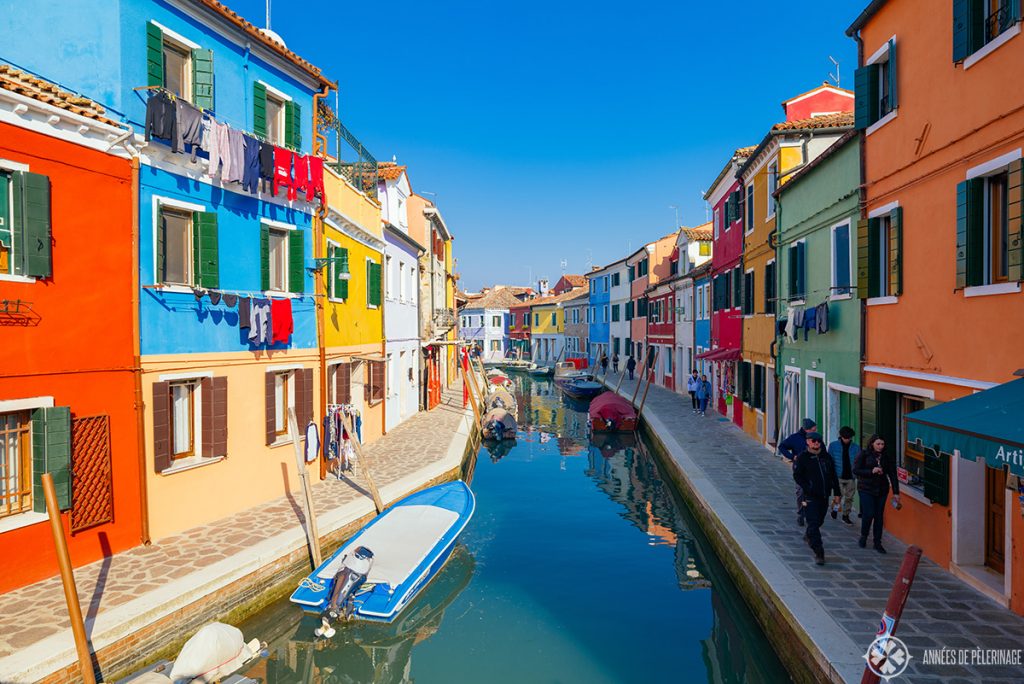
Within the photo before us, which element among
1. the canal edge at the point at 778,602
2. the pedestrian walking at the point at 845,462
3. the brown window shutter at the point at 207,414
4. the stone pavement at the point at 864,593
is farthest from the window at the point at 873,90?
the brown window shutter at the point at 207,414

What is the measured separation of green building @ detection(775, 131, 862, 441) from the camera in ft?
39.4

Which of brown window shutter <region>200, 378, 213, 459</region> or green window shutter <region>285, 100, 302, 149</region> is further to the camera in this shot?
green window shutter <region>285, 100, 302, 149</region>

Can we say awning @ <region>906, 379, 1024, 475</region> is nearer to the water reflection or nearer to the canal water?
the canal water

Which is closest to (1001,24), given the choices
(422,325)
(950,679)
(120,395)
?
(950,679)


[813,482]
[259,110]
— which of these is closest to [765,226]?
[813,482]

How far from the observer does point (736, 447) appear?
60.8 ft

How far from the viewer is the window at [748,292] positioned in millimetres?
20578

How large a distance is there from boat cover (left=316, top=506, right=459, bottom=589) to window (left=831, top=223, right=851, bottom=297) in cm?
874

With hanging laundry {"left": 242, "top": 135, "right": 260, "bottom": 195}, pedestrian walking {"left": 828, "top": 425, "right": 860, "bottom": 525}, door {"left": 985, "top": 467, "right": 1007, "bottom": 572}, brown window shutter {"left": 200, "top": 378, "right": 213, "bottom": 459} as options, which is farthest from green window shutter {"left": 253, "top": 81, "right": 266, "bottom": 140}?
door {"left": 985, "top": 467, "right": 1007, "bottom": 572}

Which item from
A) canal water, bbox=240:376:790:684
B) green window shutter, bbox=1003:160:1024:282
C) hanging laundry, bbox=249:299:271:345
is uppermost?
green window shutter, bbox=1003:160:1024:282

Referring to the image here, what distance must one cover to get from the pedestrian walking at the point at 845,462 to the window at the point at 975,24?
18.3ft

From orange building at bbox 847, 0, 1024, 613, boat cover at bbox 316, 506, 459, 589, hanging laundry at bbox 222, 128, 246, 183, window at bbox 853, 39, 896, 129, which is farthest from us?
hanging laundry at bbox 222, 128, 246, 183

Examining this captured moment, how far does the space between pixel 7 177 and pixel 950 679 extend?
40.6 feet

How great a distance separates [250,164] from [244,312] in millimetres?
2779
